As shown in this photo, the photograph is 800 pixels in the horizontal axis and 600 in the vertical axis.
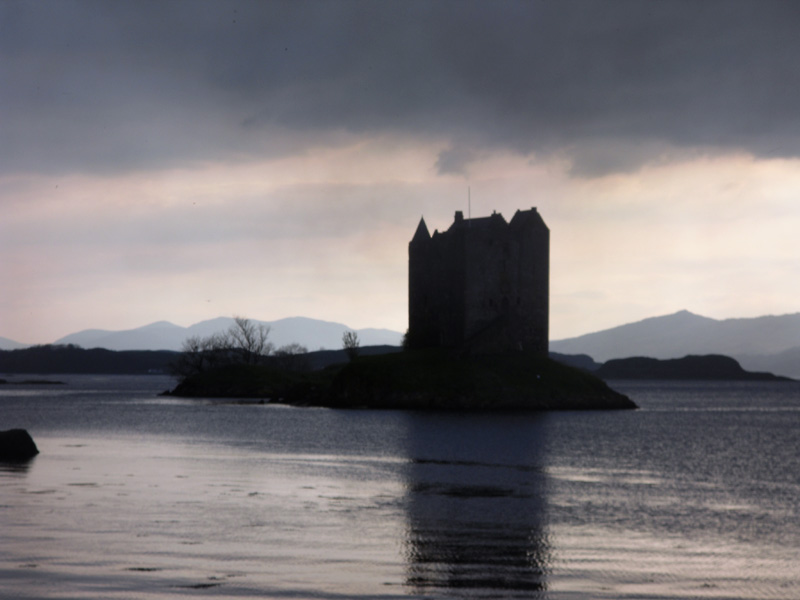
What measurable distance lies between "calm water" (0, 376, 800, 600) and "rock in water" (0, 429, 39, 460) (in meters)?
1.43

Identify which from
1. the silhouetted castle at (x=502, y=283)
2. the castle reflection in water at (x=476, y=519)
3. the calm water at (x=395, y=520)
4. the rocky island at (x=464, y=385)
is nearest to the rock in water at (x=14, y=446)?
the calm water at (x=395, y=520)

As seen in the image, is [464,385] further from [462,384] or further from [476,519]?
[476,519]

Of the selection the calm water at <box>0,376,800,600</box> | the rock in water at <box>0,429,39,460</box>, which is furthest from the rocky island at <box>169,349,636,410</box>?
the rock in water at <box>0,429,39,460</box>

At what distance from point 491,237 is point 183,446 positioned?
65.9m

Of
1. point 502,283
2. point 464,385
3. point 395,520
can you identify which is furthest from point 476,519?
point 502,283

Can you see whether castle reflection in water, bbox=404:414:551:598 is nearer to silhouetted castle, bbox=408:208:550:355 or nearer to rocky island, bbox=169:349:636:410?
rocky island, bbox=169:349:636:410

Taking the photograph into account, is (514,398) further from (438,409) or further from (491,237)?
(491,237)

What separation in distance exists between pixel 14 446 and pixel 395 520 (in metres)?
22.7

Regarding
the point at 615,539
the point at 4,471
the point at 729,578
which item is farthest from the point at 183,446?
the point at 729,578

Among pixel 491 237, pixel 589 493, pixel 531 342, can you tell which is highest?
pixel 491 237

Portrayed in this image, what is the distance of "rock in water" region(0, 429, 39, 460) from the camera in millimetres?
41062

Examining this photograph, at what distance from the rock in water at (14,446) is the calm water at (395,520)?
1433 mm

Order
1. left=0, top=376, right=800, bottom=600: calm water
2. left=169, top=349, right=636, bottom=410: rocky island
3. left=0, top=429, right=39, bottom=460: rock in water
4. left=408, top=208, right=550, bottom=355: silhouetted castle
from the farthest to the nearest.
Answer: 1. left=408, top=208, right=550, bottom=355: silhouetted castle
2. left=169, top=349, right=636, bottom=410: rocky island
3. left=0, top=429, right=39, bottom=460: rock in water
4. left=0, top=376, right=800, bottom=600: calm water

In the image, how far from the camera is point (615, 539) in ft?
78.4
